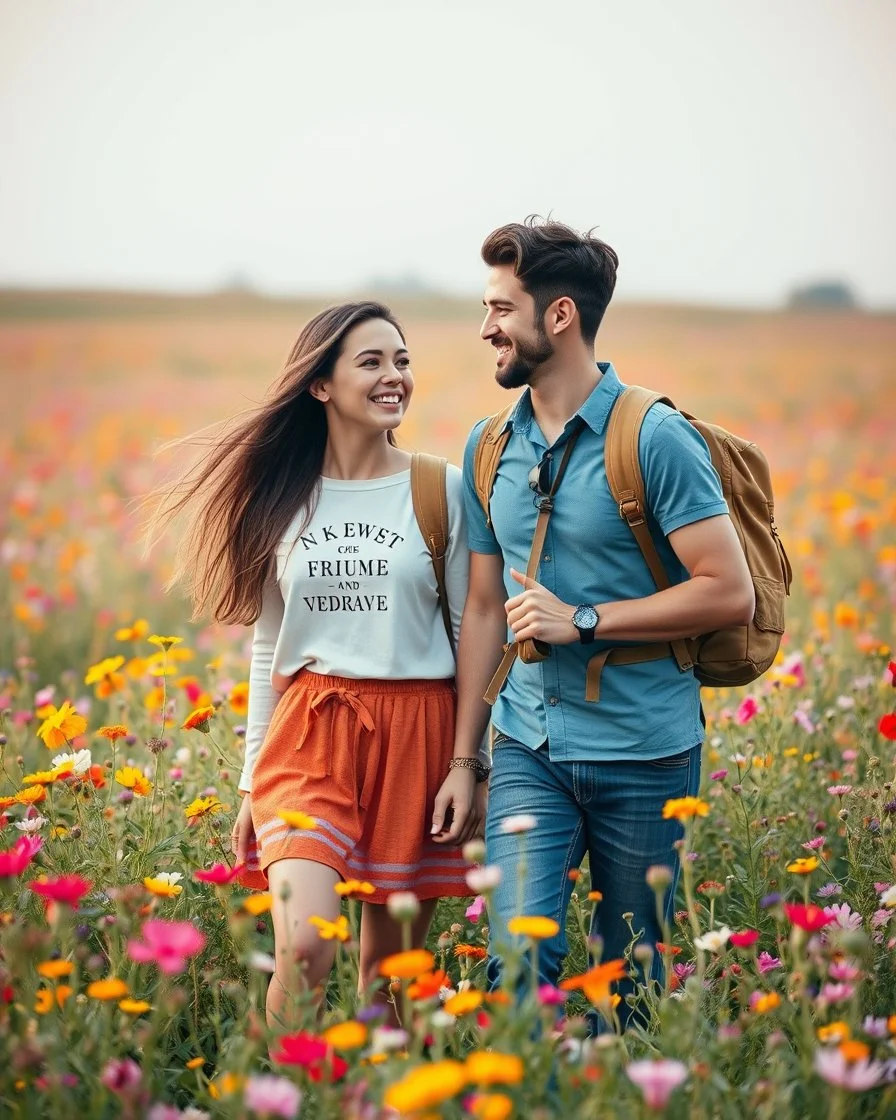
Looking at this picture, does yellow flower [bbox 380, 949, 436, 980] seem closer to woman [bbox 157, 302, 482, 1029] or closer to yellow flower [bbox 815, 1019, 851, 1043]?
yellow flower [bbox 815, 1019, 851, 1043]

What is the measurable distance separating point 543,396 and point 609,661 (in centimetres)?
63

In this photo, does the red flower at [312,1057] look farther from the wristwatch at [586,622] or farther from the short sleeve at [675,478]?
the short sleeve at [675,478]

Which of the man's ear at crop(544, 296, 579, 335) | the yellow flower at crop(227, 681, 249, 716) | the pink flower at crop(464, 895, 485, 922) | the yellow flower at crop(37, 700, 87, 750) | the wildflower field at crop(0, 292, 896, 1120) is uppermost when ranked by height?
the man's ear at crop(544, 296, 579, 335)

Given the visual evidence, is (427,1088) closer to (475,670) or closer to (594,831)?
(594,831)

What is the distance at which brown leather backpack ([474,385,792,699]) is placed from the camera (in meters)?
2.62

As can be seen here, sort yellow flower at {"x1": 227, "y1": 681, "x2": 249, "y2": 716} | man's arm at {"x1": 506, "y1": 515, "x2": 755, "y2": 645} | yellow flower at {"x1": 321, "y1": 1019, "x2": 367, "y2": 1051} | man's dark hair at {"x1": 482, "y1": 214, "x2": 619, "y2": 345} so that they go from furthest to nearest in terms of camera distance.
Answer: yellow flower at {"x1": 227, "y1": 681, "x2": 249, "y2": 716} < man's dark hair at {"x1": 482, "y1": 214, "x2": 619, "y2": 345} < man's arm at {"x1": 506, "y1": 515, "x2": 755, "y2": 645} < yellow flower at {"x1": 321, "y1": 1019, "x2": 367, "y2": 1051}

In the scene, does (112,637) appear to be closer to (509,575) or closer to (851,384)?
(509,575)

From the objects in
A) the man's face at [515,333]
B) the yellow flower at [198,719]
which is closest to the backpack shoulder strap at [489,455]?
the man's face at [515,333]

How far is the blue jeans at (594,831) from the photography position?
105 inches

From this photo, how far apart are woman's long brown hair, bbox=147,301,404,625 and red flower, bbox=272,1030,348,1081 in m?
1.41

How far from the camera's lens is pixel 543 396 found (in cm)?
283

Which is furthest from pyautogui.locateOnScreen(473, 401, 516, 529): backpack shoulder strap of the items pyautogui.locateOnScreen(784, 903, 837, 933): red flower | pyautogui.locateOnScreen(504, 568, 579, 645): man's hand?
pyautogui.locateOnScreen(784, 903, 837, 933): red flower

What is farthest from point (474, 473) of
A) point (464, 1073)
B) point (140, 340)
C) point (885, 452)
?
point (140, 340)

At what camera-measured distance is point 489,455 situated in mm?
2891
